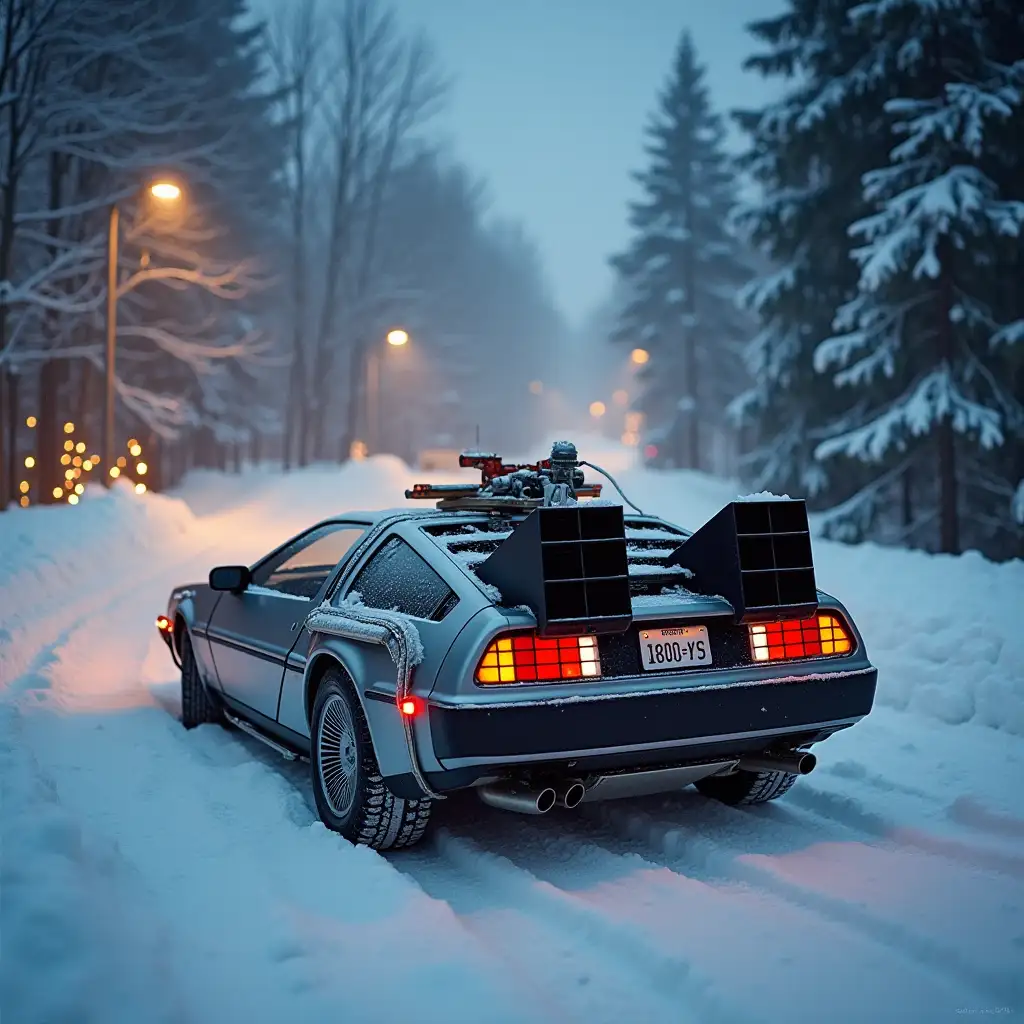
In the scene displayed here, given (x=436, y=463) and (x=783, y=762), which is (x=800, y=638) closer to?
(x=783, y=762)

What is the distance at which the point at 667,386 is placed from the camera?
42219mm

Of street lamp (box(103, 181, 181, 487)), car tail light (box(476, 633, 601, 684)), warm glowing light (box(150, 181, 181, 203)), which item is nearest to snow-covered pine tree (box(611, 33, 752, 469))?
street lamp (box(103, 181, 181, 487))

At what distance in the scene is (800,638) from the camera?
433 centimetres

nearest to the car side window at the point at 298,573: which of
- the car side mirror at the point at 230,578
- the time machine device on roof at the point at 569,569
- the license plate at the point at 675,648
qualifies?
the car side mirror at the point at 230,578

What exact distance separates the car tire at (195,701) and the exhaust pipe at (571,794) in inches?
131

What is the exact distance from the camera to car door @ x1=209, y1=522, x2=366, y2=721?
17.4ft

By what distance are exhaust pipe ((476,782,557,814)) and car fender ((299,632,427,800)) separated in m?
0.26

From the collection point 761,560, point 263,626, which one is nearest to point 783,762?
point 761,560

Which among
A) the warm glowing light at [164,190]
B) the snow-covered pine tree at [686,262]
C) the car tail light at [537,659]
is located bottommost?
the car tail light at [537,659]

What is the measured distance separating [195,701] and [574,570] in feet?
12.3

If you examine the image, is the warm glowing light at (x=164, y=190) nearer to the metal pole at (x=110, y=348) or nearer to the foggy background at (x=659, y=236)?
the metal pole at (x=110, y=348)

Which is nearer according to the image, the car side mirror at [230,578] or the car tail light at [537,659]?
the car tail light at [537,659]

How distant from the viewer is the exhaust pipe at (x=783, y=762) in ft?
14.0

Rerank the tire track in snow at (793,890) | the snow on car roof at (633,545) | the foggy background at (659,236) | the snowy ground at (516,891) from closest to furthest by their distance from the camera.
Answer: the snowy ground at (516,891) < the tire track in snow at (793,890) < the snow on car roof at (633,545) < the foggy background at (659,236)
